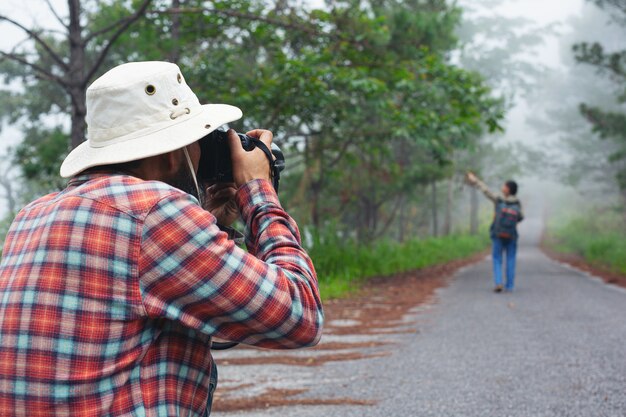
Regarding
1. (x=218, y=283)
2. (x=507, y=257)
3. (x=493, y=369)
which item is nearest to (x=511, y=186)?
(x=507, y=257)

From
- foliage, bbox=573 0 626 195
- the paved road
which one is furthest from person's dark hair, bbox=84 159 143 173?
foliage, bbox=573 0 626 195

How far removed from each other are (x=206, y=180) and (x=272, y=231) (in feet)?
0.95

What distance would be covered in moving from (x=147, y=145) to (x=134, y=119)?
0.08 metres

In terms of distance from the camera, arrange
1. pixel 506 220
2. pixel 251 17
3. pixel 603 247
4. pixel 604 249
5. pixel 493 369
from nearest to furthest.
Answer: pixel 493 369
pixel 251 17
pixel 506 220
pixel 604 249
pixel 603 247

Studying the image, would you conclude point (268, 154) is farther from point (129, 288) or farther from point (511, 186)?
point (511, 186)

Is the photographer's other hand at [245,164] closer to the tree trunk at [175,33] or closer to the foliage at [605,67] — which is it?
the tree trunk at [175,33]

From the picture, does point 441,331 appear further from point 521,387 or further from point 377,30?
point 377,30

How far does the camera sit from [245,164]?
1685mm

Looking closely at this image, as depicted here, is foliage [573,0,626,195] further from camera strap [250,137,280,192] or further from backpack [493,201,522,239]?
camera strap [250,137,280,192]

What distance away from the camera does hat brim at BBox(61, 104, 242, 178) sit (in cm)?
150

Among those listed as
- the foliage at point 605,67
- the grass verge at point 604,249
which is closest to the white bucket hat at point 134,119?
the grass verge at point 604,249

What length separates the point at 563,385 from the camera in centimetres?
423

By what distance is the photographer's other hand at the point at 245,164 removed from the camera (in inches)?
66.1

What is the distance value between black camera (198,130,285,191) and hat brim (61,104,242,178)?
10 centimetres
